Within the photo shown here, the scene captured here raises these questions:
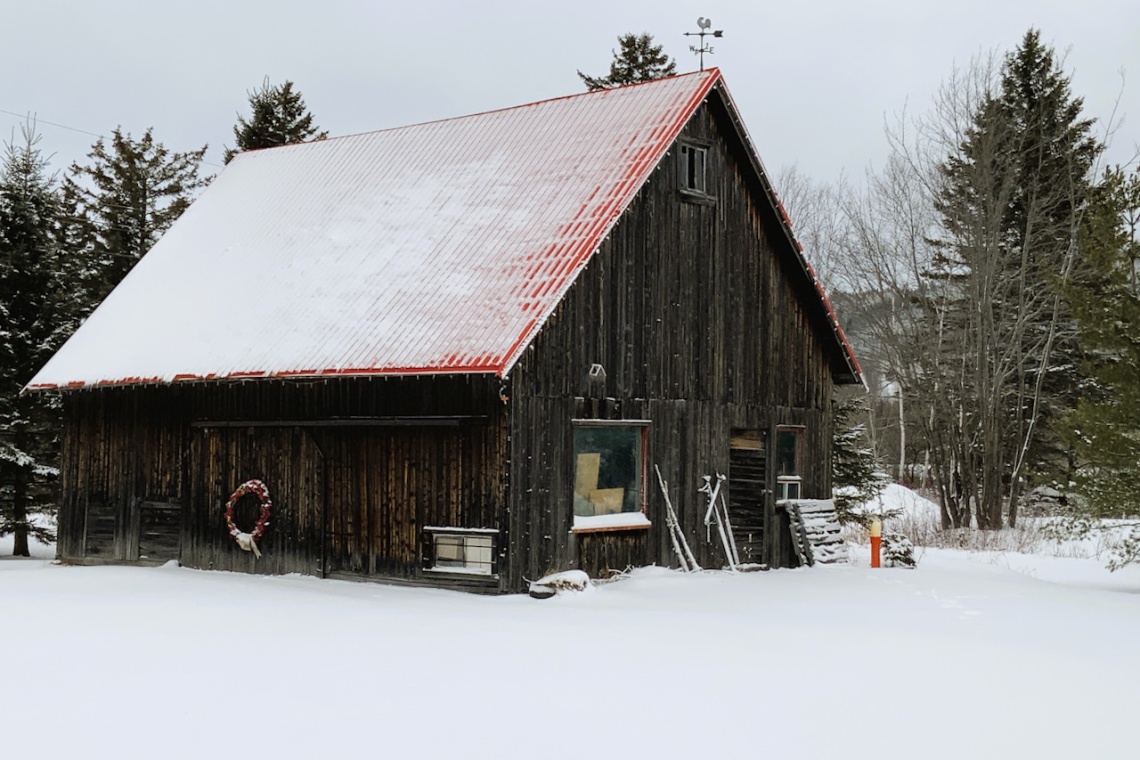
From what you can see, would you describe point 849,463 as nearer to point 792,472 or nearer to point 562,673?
point 792,472

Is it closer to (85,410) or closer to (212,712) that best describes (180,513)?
(85,410)

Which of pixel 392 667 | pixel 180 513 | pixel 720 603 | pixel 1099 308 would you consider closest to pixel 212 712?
pixel 392 667

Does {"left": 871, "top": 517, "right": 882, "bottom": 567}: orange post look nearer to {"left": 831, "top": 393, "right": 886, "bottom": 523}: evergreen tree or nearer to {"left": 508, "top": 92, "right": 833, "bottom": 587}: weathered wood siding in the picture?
{"left": 508, "top": 92, "right": 833, "bottom": 587}: weathered wood siding

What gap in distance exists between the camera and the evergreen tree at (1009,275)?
30.0m

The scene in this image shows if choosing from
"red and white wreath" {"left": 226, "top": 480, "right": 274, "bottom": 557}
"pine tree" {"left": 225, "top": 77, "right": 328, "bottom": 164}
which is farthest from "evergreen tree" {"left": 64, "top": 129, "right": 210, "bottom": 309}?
"red and white wreath" {"left": 226, "top": 480, "right": 274, "bottom": 557}

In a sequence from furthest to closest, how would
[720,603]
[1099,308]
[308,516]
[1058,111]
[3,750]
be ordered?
1. [1058,111]
2. [1099,308]
3. [308,516]
4. [720,603]
5. [3,750]

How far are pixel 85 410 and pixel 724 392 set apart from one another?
10589 mm

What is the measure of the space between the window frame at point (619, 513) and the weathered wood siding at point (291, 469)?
1248 millimetres

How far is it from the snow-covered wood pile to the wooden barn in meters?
0.30

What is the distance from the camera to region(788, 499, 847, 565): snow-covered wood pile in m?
20.2

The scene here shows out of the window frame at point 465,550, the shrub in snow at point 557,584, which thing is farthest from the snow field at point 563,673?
the window frame at point 465,550

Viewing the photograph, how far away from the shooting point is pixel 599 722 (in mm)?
8891

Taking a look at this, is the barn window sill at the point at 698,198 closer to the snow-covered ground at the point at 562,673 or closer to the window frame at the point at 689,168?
the window frame at the point at 689,168

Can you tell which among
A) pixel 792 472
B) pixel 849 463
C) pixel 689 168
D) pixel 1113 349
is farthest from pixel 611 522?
pixel 849 463
